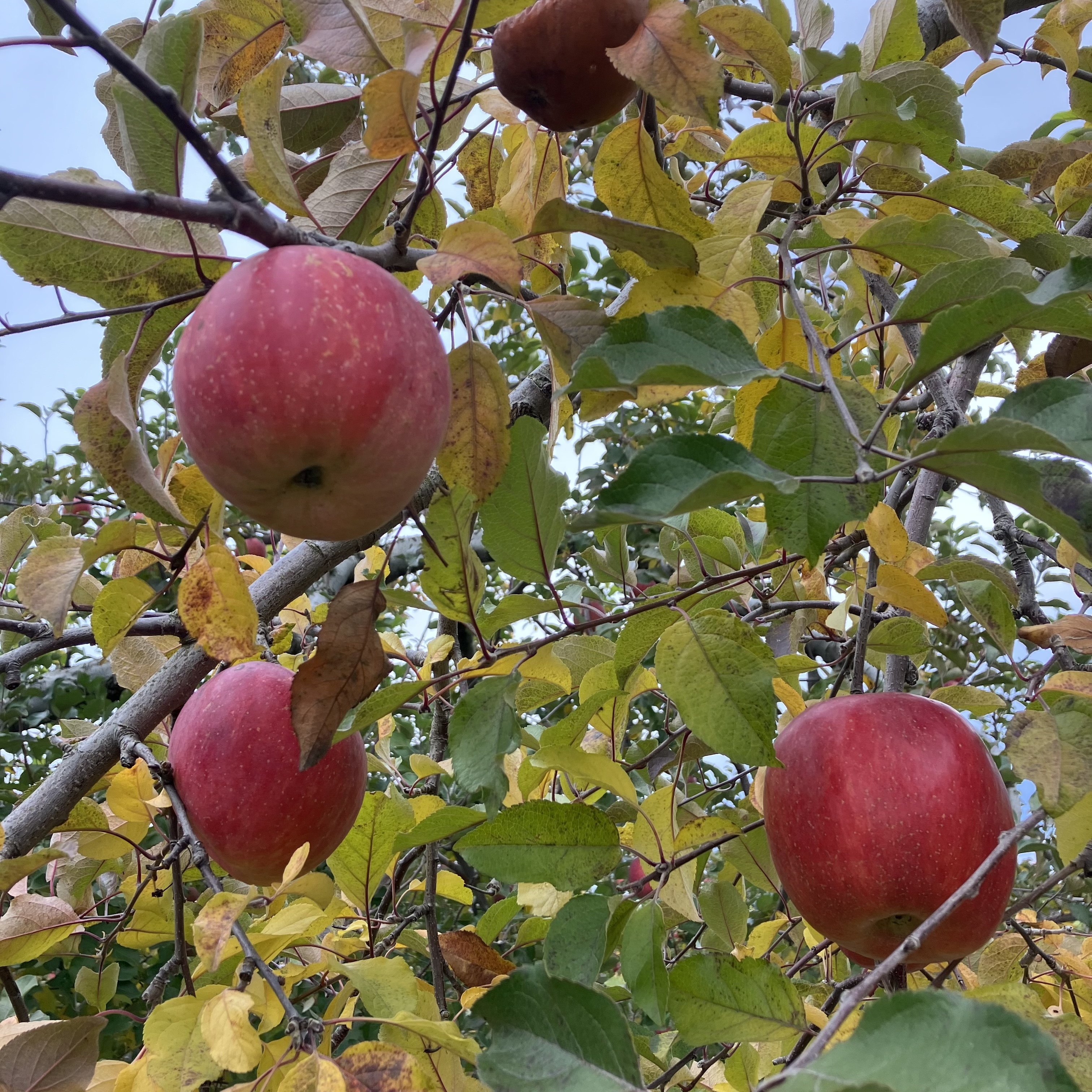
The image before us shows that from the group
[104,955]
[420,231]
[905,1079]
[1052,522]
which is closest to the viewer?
[905,1079]

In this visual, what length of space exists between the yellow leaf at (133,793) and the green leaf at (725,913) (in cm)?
75

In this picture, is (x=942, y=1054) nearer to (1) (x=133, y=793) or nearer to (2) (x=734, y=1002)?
(2) (x=734, y=1002)

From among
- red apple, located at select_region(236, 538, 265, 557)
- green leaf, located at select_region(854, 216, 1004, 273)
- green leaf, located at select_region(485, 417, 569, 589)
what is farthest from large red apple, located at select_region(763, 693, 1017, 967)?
red apple, located at select_region(236, 538, 265, 557)

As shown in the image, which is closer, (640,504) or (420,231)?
(640,504)

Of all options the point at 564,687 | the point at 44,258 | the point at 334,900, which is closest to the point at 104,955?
the point at 334,900

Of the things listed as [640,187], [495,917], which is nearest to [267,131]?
[640,187]

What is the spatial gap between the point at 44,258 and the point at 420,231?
0.46 meters

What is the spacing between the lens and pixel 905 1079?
1.40 ft

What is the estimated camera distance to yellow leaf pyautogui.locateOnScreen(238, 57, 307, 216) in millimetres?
703

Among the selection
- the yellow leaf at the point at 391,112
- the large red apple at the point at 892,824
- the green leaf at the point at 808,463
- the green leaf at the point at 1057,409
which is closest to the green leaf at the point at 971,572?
the large red apple at the point at 892,824

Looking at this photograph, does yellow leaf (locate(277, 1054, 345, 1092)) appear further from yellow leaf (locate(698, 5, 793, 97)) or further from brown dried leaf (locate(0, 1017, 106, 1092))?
yellow leaf (locate(698, 5, 793, 97))

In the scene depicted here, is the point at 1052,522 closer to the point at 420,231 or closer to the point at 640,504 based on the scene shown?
the point at 640,504

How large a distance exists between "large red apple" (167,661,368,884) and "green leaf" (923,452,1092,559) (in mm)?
783

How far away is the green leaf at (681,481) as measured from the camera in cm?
59
